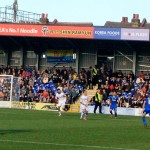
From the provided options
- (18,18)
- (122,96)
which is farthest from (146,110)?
(18,18)

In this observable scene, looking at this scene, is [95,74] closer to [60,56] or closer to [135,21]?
[135,21]

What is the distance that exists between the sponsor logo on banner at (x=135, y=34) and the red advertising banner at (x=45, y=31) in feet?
9.90

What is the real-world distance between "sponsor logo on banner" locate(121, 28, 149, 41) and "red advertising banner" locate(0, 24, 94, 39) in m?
3.02

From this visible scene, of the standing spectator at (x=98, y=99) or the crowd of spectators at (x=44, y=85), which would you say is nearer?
the standing spectator at (x=98, y=99)

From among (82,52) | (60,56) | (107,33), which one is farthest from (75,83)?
(60,56)

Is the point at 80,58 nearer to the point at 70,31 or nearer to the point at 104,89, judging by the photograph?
the point at 70,31

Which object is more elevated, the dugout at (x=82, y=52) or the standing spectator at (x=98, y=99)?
the dugout at (x=82, y=52)

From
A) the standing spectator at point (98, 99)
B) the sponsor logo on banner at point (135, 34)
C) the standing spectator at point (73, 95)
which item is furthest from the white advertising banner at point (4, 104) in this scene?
the sponsor logo on banner at point (135, 34)

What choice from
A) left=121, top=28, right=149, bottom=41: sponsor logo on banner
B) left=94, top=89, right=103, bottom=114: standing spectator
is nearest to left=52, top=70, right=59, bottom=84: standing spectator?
left=121, top=28, right=149, bottom=41: sponsor logo on banner

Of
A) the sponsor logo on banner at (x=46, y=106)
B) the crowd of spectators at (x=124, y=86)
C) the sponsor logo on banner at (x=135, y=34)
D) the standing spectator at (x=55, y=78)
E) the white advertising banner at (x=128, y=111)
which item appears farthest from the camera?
the standing spectator at (x=55, y=78)

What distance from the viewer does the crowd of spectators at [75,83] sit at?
166ft

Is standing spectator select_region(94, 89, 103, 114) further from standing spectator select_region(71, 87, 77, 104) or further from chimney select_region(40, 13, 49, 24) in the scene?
chimney select_region(40, 13, 49, 24)

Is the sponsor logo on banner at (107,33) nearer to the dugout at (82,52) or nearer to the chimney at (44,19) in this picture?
the dugout at (82,52)

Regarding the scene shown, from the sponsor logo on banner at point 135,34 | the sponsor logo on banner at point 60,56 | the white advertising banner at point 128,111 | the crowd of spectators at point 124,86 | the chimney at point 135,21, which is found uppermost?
the chimney at point 135,21
